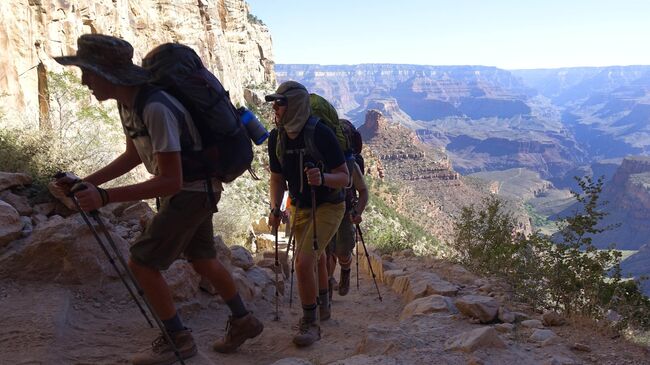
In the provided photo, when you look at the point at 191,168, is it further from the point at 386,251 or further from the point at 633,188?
the point at 633,188

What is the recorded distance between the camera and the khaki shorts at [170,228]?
2758 mm

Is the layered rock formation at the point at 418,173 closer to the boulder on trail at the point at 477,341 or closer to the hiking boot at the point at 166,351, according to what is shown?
the boulder on trail at the point at 477,341

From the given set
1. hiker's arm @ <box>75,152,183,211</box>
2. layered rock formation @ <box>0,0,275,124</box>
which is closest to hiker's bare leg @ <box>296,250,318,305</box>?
A: hiker's arm @ <box>75,152,183,211</box>

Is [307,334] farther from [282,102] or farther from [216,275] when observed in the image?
[282,102]

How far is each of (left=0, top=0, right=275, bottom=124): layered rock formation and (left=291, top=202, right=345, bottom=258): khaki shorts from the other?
8815 millimetres

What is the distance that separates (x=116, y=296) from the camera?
13.0 ft

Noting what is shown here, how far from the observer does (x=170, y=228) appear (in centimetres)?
277

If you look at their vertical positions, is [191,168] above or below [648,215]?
above

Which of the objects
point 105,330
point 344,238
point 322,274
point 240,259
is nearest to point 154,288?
point 105,330

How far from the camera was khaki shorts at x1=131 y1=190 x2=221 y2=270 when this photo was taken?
276 cm

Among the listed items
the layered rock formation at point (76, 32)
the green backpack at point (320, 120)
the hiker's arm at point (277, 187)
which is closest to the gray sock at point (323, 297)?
the hiker's arm at point (277, 187)

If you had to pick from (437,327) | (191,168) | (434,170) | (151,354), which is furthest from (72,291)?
(434,170)

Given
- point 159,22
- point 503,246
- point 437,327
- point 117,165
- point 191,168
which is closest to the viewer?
point 191,168

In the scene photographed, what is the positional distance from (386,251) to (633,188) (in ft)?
373
